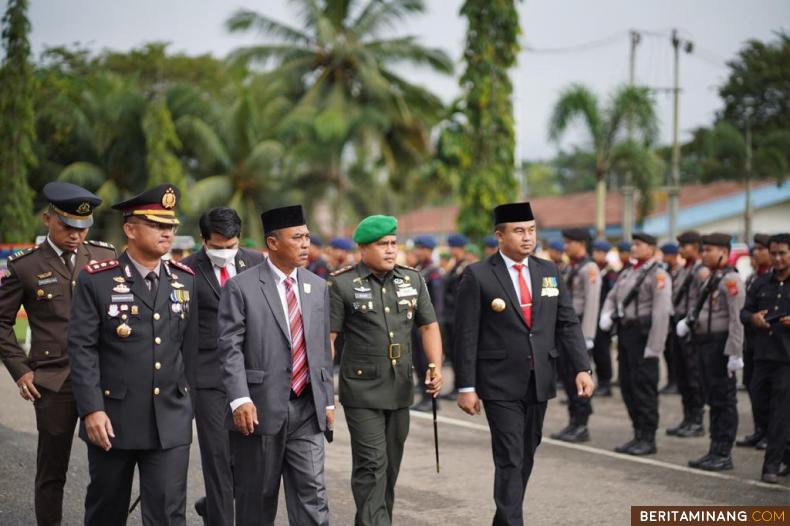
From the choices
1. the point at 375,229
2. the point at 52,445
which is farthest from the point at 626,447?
the point at 52,445

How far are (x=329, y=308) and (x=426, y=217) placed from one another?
55.2 meters

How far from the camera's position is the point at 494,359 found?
6.52 meters

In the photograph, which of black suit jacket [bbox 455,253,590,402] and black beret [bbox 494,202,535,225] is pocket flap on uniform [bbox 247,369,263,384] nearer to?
black suit jacket [bbox 455,253,590,402]

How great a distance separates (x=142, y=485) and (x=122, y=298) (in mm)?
984

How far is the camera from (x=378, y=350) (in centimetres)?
611

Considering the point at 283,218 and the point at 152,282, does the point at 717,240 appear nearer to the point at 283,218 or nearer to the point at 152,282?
the point at 283,218

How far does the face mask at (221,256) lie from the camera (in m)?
6.75

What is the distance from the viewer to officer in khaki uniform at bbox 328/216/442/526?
5957 mm

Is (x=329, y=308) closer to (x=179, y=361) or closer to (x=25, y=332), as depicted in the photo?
(x=179, y=361)

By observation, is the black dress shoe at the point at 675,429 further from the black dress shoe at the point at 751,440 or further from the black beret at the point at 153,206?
the black beret at the point at 153,206

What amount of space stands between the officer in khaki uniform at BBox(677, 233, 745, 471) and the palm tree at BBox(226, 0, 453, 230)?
24.0 m

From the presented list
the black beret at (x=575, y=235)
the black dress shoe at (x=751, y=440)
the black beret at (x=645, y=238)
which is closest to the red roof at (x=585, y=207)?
→ the black beret at (x=575, y=235)

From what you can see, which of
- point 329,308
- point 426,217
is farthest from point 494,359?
point 426,217

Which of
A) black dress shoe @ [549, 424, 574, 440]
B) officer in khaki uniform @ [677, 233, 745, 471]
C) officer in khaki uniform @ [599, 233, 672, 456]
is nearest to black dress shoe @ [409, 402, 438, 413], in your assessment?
black dress shoe @ [549, 424, 574, 440]
